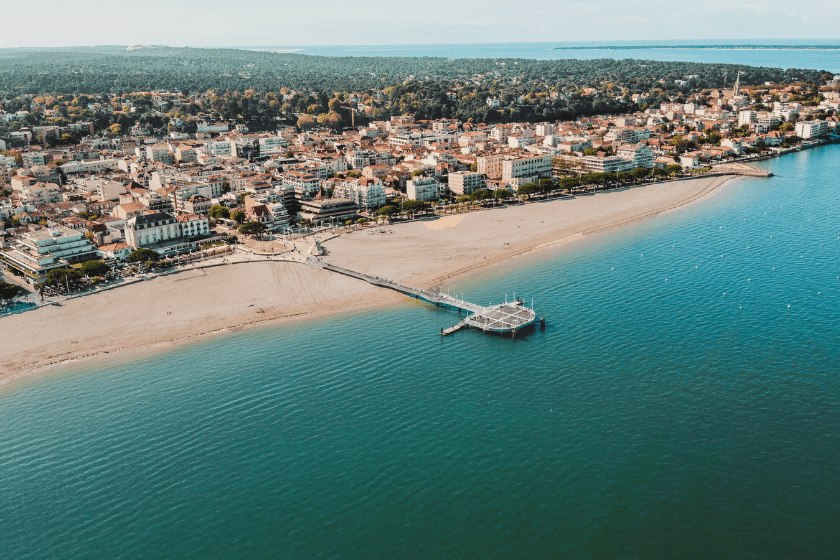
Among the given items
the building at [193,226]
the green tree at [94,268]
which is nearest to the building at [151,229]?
the building at [193,226]

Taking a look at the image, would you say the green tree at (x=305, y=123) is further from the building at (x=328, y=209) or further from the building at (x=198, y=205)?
the building at (x=328, y=209)

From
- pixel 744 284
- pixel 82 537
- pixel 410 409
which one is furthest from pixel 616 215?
pixel 82 537

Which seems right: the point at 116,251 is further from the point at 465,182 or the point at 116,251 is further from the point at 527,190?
the point at 527,190

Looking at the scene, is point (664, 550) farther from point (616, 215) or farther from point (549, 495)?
point (616, 215)

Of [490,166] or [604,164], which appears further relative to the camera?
[604,164]

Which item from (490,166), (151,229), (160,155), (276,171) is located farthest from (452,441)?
(160,155)

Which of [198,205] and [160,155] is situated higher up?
[160,155]

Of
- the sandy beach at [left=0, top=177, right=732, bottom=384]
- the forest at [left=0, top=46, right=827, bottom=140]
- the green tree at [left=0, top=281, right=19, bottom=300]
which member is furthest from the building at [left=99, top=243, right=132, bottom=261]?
the forest at [left=0, top=46, right=827, bottom=140]
